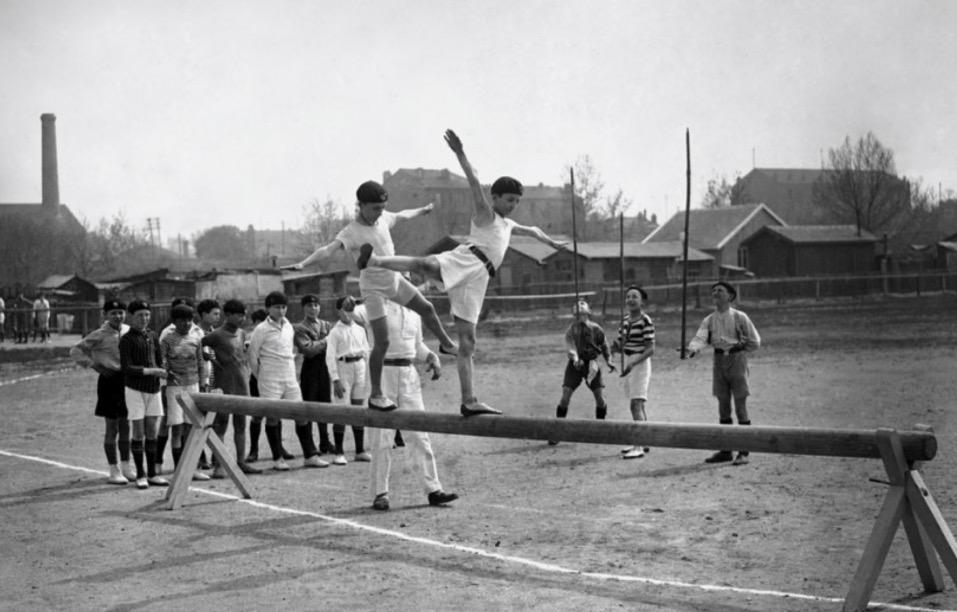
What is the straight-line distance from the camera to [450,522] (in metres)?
8.70

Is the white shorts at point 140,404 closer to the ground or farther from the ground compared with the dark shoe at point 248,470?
farther from the ground

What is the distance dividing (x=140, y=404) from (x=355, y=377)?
261cm

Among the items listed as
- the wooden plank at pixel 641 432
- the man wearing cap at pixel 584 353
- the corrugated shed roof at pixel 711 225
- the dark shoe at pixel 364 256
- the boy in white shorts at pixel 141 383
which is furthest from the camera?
the corrugated shed roof at pixel 711 225

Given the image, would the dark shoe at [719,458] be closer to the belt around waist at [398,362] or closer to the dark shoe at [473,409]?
the belt around waist at [398,362]

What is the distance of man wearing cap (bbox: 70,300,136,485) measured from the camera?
10.7 metres

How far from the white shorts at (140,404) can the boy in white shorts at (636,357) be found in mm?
5369

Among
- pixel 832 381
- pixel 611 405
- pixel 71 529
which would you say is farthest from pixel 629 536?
pixel 832 381

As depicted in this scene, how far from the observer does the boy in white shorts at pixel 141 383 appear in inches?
414

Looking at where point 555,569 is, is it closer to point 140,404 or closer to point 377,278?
point 377,278

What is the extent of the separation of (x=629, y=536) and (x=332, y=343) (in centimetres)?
523

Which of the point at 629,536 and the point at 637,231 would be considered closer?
the point at 629,536

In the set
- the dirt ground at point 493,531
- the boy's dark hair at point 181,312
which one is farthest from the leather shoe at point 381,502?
the boy's dark hair at point 181,312

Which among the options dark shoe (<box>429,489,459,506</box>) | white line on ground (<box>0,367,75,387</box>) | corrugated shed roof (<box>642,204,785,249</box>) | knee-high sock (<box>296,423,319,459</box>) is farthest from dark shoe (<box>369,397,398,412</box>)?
corrugated shed roof (<box>642,204,785,249</box>)

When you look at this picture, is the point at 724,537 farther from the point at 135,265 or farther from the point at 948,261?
the point at 135,265
